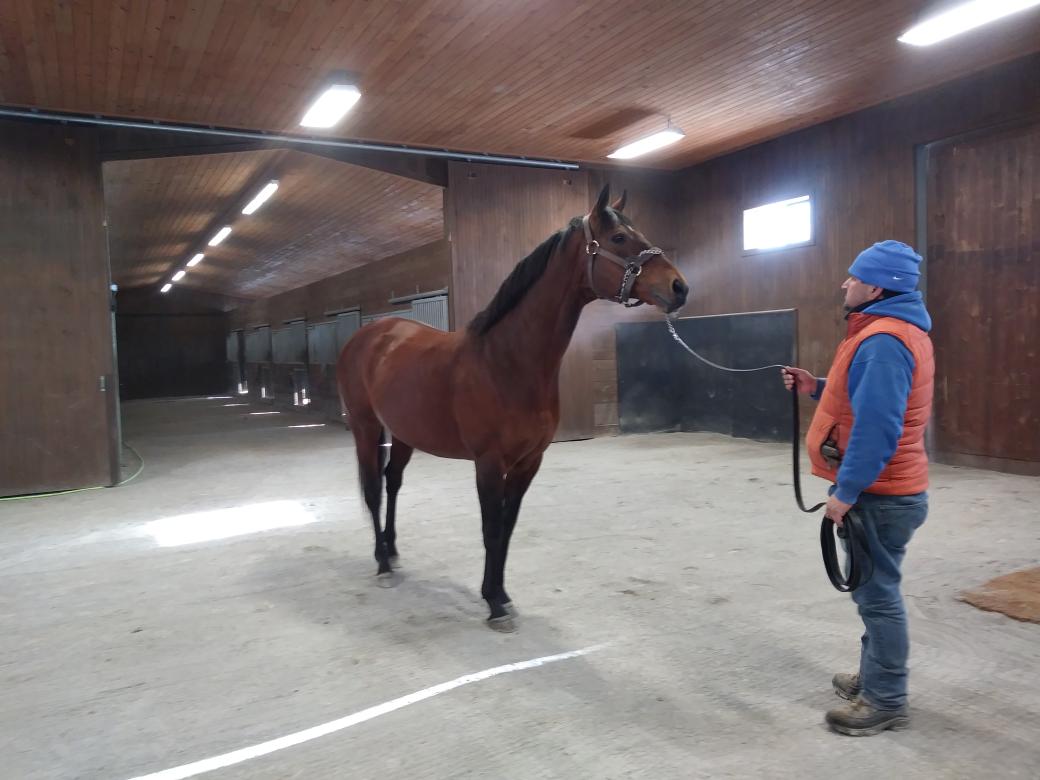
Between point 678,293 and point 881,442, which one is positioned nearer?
point 881,442

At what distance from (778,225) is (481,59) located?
13.8ft

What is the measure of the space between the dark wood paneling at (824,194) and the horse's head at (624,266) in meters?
4.71

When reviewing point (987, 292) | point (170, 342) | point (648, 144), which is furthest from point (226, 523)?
point (170, 342)

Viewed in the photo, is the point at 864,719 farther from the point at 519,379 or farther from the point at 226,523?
the point at 226,523

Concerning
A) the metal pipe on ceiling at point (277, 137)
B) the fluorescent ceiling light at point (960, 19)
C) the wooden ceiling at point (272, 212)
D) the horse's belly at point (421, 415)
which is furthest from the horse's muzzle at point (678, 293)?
the wooden ceiling at point (272, 212)

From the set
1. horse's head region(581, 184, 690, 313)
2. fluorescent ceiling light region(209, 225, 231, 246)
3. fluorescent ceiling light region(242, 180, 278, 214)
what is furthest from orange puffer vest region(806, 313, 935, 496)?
fluorescent ceiling light region(209, 225, 231, 246)

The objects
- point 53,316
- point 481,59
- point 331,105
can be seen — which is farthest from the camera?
point 53,316

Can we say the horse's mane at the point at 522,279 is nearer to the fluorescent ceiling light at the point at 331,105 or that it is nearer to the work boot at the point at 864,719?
the work boot at the point at 864,719

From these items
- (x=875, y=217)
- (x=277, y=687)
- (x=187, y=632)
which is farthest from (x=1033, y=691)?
(x=875, y=217)

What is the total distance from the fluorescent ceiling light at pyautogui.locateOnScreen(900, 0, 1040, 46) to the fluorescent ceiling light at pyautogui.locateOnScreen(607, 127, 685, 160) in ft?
7.63

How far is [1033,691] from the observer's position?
82.0 inches

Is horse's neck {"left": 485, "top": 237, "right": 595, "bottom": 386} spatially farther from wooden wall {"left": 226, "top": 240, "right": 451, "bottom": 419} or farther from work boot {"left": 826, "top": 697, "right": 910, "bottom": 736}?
wooden wall {"left": 226, "top": 240, "right": 451, "bottom": 419}

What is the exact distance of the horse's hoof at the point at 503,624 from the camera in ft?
8.74

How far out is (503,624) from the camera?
2.68 meters
